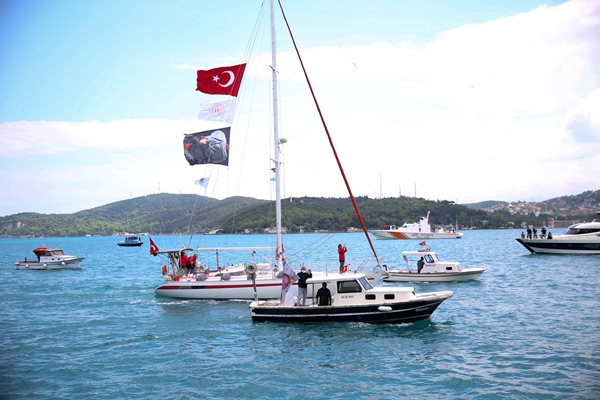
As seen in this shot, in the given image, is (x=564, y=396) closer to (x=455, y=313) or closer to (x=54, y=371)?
(x=455, y=313)

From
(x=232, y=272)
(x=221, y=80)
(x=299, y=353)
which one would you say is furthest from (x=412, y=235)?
(x=299, y=353)

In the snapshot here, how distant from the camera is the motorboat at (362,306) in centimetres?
2288

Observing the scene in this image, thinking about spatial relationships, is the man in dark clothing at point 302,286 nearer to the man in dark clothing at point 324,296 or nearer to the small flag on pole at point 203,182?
the man in dark clothing at point 324,296

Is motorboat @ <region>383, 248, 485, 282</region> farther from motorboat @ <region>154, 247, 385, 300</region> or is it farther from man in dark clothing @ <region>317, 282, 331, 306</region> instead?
man in dark clothing @ <region>317, 282, 331, 306</region>

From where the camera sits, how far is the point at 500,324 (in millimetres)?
23422

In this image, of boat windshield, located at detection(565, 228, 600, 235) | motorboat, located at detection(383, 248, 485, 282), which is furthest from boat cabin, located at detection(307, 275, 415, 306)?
boat windshield, located at detection(565, 228, 600, 235)

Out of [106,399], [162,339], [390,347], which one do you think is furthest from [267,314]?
[106,399]

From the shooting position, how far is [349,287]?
76.4ft

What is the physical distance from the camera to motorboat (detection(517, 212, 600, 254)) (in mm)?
60469

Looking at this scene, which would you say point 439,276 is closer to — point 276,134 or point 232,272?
point 232,272

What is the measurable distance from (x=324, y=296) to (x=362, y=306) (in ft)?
5.94

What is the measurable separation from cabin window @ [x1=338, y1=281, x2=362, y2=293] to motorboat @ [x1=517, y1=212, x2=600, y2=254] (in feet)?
160

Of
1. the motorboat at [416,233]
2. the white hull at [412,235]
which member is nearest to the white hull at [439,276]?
the motorboat at [416,233]

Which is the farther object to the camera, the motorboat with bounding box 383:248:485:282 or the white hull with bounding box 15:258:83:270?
the white hull with bounding box 15:258:83:270
